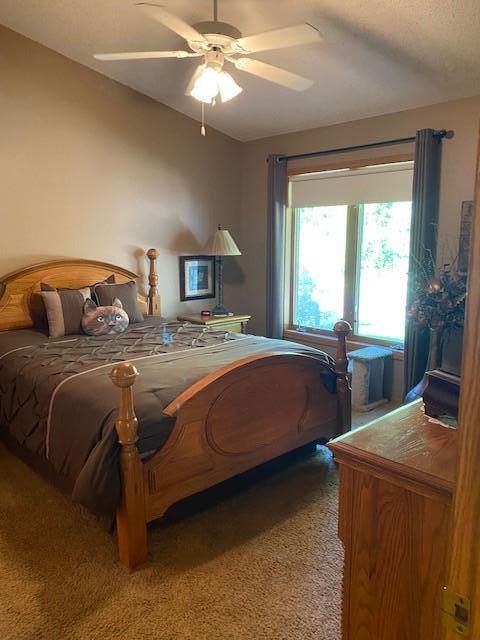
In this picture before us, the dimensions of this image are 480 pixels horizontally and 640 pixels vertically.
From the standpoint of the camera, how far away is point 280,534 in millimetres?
2336

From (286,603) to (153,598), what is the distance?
1.72 feet

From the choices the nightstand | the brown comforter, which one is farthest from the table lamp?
the brown comforter

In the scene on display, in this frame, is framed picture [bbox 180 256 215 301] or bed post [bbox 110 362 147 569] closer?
bed post [bbox 110 362 147 569]

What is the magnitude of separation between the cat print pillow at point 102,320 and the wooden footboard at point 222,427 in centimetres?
152

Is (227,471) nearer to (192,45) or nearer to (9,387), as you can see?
(9,387)

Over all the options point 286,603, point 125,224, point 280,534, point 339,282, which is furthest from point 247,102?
point 286,603

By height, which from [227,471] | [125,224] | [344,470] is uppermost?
[125,224]

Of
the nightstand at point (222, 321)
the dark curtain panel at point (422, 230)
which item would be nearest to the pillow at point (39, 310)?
the nightstand at point (222, 321)

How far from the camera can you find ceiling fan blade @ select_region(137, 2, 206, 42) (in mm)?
2192

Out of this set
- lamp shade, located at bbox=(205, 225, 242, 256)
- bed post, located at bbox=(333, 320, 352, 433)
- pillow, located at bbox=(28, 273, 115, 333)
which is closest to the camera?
bed post, located at bbox=(333, 320, 352, 433)

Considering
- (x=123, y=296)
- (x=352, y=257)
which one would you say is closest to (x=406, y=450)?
(x=123, y=296)

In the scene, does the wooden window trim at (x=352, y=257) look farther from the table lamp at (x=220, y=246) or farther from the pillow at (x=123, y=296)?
the pillow at (x=123, y=296)

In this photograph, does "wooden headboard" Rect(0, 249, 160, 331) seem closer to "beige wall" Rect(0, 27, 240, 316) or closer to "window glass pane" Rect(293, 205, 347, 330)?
"beige wall" Rect(0, 27, 240, 316)

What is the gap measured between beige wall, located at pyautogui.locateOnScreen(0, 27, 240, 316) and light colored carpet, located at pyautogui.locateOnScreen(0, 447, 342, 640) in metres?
2.16
